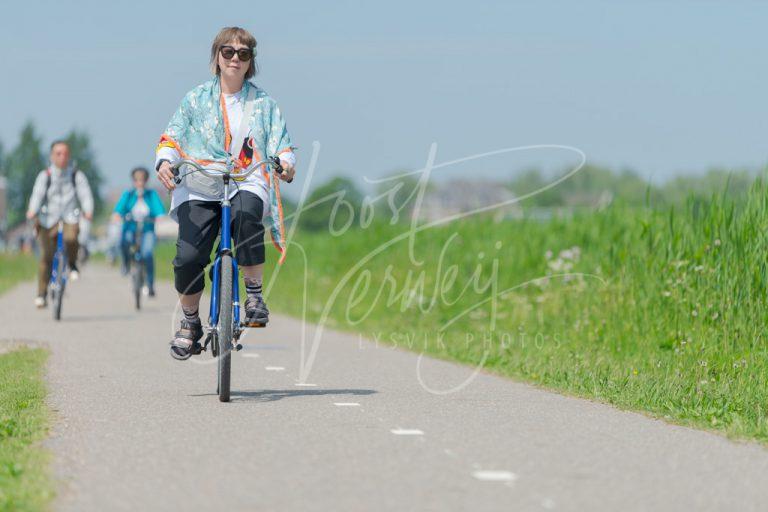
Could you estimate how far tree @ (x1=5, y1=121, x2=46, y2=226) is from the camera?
463 feet

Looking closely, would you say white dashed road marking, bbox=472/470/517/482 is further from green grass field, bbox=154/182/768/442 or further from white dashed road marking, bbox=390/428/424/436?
green grass field, bbox=154/182/768/442

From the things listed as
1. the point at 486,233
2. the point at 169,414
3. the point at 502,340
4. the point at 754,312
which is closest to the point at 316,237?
the point at 486,233

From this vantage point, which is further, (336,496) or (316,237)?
(316,237)

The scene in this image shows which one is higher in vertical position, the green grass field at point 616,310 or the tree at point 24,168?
the tree at point 24,168

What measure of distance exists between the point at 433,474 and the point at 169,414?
2.61 meters

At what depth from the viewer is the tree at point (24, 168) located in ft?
463

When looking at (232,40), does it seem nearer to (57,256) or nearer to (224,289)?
(224,289)

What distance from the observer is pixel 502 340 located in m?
14.5

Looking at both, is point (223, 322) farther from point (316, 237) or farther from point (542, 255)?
point (316, 237)

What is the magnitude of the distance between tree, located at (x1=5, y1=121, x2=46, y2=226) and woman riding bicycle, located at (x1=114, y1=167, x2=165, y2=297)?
402 ft

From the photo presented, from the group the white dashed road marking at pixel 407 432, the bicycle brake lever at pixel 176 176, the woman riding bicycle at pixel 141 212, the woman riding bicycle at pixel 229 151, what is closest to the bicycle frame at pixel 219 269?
the woman riding bicycle at pixel 229 151

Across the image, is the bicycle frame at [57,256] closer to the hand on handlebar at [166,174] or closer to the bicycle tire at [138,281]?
the bicycle tire at [138,281]

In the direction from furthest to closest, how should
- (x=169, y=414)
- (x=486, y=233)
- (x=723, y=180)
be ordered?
(x=486, y=233) < (x=723, y=180) < (x=169, y=414)

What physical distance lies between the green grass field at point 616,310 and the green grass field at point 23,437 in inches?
150
